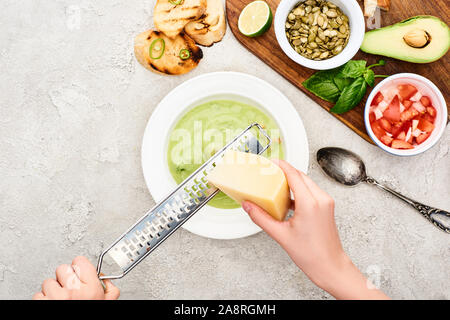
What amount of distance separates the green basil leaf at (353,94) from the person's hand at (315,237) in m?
0.36

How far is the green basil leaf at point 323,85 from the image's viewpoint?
125 centimetres

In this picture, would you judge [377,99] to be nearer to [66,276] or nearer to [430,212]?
[430,212]

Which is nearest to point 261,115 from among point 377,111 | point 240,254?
point 377,111

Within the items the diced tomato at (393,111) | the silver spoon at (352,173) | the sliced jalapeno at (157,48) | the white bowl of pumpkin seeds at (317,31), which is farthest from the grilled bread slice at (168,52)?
the diced tomato at (393,111)

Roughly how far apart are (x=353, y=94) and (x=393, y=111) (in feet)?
0.47

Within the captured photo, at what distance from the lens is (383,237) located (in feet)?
4.44

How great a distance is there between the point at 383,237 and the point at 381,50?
663 mm

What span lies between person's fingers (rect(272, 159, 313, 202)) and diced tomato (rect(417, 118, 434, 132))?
508 millimetres

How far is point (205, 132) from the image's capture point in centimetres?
128

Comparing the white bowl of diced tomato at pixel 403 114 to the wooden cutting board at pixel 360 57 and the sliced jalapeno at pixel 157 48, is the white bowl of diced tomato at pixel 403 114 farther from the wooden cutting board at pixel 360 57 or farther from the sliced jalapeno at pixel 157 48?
the sliced jalapeno at pixel 157 48

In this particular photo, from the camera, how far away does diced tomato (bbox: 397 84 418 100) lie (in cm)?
122

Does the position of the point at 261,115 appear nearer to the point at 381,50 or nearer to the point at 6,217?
the point at 381,50

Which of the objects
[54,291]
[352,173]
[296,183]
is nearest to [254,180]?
[296,183]

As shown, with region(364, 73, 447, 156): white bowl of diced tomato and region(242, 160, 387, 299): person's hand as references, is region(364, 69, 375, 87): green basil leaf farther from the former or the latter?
region(242, 160, 387, 299): person's hand
